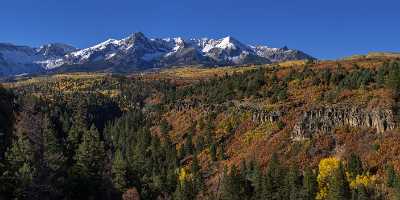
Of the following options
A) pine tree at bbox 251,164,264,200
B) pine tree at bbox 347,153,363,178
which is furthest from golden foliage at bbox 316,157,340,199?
pine tree at bbox 251,164,264,200

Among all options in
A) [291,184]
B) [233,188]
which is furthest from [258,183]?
[291,184]

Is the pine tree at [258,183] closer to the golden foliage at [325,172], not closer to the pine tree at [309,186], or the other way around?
the pine tree at [309,186]

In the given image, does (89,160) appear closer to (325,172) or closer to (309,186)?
(309,186)

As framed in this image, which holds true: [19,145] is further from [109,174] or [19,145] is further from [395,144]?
[395,144]

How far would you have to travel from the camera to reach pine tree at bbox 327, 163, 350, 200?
96750 millimetres

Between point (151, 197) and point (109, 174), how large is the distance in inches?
389

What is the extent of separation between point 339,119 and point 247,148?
2337cm

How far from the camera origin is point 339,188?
318 ft

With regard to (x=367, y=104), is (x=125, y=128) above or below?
below

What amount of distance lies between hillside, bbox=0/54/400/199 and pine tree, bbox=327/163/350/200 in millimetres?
404

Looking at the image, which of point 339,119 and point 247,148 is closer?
point 339,119


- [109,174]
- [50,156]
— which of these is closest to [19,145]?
[50,156]

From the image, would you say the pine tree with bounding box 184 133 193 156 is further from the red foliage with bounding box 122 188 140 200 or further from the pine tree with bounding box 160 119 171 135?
the red foliage with bounding box 122 188 140 200

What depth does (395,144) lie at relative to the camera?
111375 mm
